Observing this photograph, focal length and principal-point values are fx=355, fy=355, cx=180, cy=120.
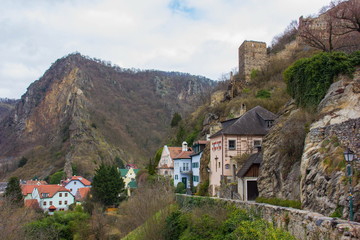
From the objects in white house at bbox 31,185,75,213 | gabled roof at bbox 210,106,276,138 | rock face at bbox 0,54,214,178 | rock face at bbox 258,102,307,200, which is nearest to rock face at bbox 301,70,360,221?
rock face at bbox 258,102,307,200

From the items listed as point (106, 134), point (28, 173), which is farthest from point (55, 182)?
point (106, 134)

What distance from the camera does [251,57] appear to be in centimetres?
6331

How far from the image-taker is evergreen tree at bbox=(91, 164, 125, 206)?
2229 inches

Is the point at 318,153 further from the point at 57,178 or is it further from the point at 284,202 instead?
the point at 57,178

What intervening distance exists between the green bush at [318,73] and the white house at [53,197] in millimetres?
57389

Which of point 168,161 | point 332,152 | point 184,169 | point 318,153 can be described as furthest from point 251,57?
point 332,152

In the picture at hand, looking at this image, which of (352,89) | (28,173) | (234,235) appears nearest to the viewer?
(234,235)

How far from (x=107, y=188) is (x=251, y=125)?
99.9 feet

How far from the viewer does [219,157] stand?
115 ft

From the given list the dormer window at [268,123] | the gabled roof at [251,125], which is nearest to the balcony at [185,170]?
the gabled roof at [251,125]

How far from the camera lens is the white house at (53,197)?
6856cm

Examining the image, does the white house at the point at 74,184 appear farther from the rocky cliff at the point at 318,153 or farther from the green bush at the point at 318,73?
the green bush at the point at 318,73

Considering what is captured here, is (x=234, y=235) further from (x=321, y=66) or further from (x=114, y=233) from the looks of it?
(x=114, y=233)

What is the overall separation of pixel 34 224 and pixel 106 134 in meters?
103
